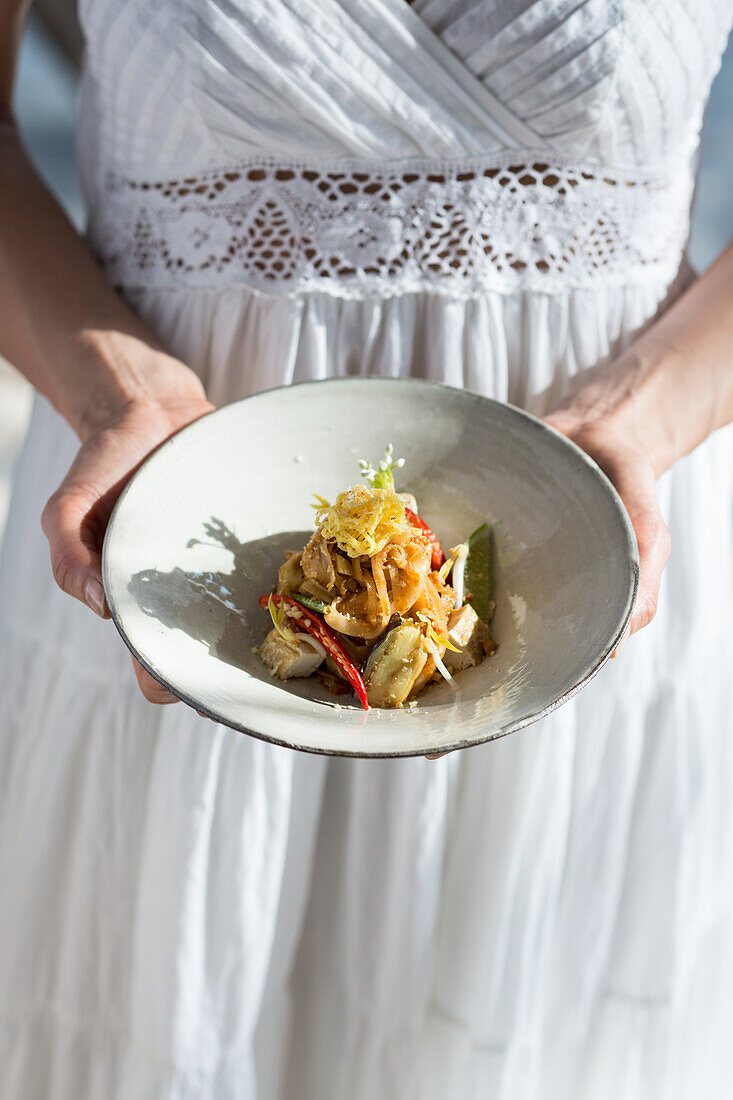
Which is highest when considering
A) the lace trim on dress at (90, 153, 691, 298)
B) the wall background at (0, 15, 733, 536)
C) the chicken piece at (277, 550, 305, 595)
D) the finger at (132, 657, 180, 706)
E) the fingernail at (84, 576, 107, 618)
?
the wall background at (0, 15, 733, 536)

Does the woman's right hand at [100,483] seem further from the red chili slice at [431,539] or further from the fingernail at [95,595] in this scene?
the red chili slice at [431,539]

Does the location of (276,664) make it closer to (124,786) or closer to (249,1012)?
(124,786)

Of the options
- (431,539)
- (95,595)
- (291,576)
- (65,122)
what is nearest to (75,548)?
(95,595)

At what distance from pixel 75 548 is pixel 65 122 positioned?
234cm

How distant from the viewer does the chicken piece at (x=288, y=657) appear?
0.89m

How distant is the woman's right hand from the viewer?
89cm

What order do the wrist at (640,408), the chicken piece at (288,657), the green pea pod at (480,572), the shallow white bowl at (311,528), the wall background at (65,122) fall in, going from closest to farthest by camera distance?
the shallow white bowl at (311,528) < the chicken piece at (288,657) < the green pea pod at (480,572) < the wrist at (640,408) < the wall background at (65,122)

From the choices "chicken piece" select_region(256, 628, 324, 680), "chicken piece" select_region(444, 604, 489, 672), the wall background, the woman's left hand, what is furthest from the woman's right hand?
the wall background

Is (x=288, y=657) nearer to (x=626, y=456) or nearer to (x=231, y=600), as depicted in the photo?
(x=231, y=600)

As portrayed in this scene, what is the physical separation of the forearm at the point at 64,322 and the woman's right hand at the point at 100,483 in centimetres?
2

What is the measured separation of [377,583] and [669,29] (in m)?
0.75

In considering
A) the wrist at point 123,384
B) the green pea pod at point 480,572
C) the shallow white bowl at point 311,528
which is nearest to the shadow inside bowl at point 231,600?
the shallow white bowl at point 311,528

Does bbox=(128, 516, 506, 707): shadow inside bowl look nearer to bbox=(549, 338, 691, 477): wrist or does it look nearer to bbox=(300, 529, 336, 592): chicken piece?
bbox=(300, 529, 336, 592): chicken piece

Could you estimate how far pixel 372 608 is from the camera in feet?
3.09
